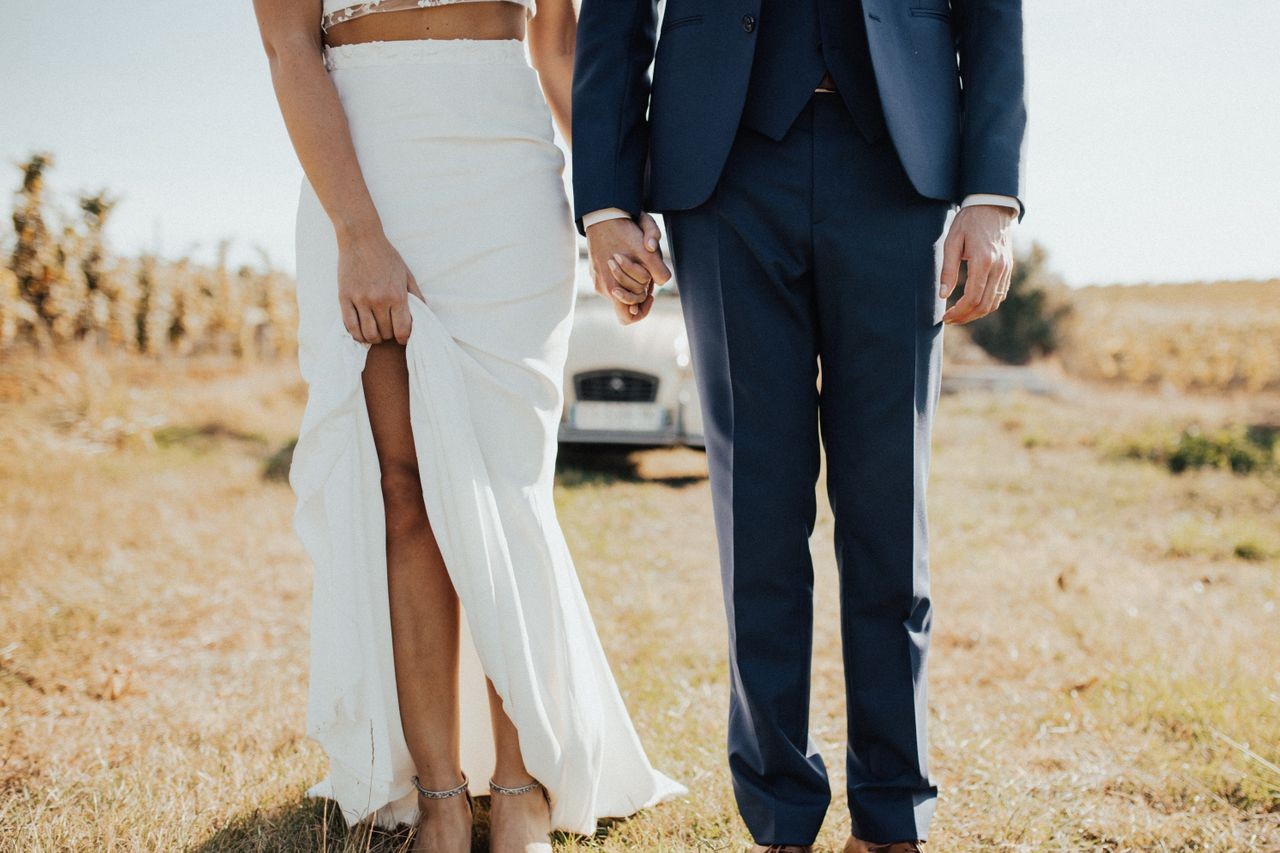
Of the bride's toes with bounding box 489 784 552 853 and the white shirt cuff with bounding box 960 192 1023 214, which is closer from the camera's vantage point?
the white shirt cuff with bounding box 960 192 1023 214

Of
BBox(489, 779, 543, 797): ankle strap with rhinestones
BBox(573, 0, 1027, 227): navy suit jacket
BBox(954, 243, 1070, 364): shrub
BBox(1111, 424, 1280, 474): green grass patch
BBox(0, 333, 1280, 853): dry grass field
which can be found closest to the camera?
BBox(573, 0, 1027, 227): navy suit jacket

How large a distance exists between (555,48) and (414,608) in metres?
1.27

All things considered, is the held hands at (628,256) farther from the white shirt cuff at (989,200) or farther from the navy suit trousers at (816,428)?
the white shirt cuff at (989,200)

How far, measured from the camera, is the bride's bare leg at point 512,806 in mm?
1664

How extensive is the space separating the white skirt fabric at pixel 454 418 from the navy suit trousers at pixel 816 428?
329 mm

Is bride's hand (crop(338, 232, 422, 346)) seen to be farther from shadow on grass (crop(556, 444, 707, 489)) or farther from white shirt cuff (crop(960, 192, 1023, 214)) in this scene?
shadow on grass (crop(556, 444, 707, 489))

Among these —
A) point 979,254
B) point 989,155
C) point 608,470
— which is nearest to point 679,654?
point 979,254

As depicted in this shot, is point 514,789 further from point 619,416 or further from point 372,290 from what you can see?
point 619,416

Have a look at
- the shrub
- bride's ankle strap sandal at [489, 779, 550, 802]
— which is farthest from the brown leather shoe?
the shrub

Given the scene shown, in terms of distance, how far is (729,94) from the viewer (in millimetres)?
1517

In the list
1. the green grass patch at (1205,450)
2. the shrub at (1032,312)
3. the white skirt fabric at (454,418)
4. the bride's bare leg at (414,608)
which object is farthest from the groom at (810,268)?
the shrub at (1032,312)

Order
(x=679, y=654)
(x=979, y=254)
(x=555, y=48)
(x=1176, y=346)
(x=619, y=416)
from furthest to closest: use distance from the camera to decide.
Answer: (x=1176, y=346) → (x=619, y=416) → (x=679, y=654) → (x=555, y=48) → (x=979, y=254)

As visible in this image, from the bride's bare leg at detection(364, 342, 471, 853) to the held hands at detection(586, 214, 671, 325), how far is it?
422mm

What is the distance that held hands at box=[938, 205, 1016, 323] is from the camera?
1.50 metres
